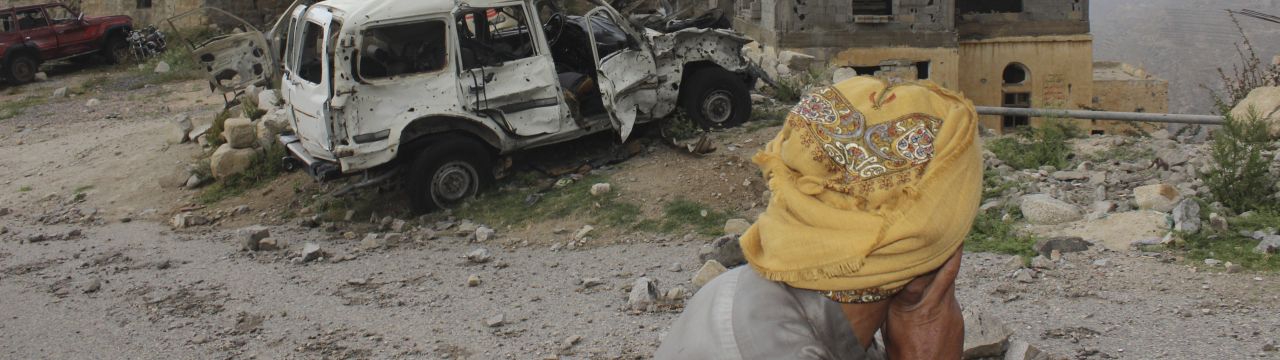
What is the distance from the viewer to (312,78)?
845 cm

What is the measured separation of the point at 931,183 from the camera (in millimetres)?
2295

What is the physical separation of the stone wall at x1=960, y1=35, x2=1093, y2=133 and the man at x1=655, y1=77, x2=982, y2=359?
2104 centimetres

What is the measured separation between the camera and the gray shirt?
7.69 feet

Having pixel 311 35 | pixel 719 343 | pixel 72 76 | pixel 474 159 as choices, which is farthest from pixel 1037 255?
pixel 72 76

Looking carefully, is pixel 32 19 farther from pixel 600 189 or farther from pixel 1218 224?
pixel 1218 224

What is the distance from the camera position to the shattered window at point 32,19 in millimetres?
18531

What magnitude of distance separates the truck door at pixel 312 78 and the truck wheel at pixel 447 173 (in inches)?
27.4

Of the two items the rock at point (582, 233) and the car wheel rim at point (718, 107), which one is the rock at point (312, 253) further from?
the car wheel rim at point (718, 107)

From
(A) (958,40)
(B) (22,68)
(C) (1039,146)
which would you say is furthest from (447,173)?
(A) (958,40)

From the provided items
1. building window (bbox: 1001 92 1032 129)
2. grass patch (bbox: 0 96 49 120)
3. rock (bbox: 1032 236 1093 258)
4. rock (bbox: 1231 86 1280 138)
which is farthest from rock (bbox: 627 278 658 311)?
building window (bbox: 1001 92 1032 129)

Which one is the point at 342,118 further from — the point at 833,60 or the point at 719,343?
the point at 833,60

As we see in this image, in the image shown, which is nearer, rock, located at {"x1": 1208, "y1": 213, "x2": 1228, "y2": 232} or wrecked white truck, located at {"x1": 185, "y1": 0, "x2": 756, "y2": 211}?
rock, located at {"x1": 1208, "y1": 213, "x2": 1228, "y2": 232}

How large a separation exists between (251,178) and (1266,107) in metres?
8.26

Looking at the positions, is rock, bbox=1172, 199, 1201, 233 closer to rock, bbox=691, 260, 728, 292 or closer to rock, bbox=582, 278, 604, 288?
rock, bbox=691, 260, 728, 292
